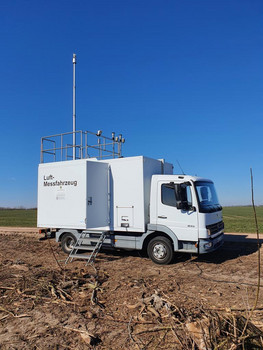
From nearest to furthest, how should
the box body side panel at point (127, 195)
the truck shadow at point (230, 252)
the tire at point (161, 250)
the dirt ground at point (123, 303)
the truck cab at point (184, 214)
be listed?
the dirt ground at point (123, 303) < the truck cab at point (184, 214) < the tire at point (161, 250) < the box body side panel at point (127, 195) < the truck shadow at point (230, 252)

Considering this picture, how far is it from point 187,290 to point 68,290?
2.69 metres

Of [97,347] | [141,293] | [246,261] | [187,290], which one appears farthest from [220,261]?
[97,347]

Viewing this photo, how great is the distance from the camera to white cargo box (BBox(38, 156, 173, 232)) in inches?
392

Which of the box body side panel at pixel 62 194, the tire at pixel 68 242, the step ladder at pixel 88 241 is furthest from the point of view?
the tire at pixel 68 242

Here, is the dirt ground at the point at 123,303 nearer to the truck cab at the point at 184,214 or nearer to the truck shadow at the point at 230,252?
the truck shadow at the point at 230,252

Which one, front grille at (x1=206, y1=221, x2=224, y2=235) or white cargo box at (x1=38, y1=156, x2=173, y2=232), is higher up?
white cargo box at (x1=38, y1=156, x2=173, y2=232)

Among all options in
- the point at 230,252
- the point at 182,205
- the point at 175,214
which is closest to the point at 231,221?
the point at 230,252

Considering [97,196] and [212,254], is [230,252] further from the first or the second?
[97,196]

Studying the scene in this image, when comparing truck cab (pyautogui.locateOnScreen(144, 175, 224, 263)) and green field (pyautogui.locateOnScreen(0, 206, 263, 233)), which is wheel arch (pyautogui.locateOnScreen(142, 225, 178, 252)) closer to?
truck cab (pyautogui.locateOnScreen(144, 175, 224, 263))

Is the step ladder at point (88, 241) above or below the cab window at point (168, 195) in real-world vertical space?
below

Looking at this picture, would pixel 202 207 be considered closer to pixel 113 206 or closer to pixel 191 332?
pixel 113 206

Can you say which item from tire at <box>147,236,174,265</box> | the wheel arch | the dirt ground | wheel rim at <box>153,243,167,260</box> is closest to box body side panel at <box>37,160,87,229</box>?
the dirt ground

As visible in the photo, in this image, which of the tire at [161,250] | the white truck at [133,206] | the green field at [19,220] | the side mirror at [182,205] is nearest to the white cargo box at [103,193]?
the white truck at [133,206]

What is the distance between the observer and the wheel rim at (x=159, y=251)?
9570 millimetres
